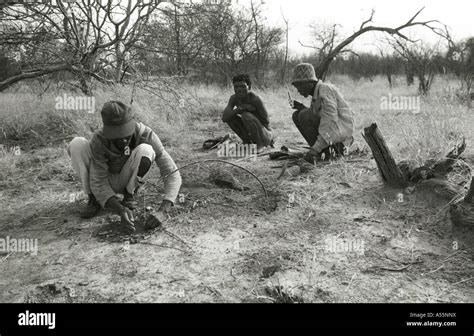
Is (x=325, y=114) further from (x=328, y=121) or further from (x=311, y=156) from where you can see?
(x=311, y=156)

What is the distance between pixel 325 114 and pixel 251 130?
47.8 inches

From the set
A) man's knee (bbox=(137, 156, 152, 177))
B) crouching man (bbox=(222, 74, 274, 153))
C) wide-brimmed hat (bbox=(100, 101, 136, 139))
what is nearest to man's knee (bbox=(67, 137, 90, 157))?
wide-brimmed hat (bbox=(100, 101, 136, 139))

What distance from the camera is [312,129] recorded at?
4.62 metres

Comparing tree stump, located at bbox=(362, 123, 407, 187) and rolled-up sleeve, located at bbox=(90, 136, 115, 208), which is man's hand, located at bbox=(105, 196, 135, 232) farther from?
tree stump, located at bbox=(362, 123, 407, 187)

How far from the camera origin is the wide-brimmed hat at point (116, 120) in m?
2.88

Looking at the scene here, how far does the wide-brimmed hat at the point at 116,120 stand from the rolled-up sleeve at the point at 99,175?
A: 0.16 meters

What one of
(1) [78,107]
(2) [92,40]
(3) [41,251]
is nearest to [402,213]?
(3) [41,251]

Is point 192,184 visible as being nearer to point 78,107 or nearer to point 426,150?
point 426,150

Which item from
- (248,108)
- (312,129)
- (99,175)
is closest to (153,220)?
(99,175)

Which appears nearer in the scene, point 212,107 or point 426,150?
point 426,150

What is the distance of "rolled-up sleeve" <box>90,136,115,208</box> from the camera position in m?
3.07
